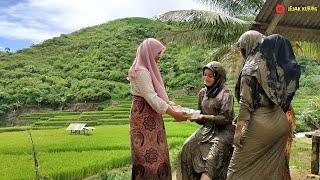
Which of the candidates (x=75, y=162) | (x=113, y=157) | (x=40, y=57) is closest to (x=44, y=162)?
(x=75, y=162)

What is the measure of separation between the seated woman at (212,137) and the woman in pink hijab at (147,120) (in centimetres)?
54

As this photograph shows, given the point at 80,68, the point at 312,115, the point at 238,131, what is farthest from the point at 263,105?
the point at 80,68

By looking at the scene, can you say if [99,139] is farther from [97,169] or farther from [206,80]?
[206,80]

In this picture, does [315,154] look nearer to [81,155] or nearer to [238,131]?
[238,131]

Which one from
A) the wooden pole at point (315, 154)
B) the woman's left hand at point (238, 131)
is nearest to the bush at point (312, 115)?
the wooden pole at point (315, 154)

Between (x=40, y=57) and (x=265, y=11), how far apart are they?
37725mm

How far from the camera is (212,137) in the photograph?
3.67m

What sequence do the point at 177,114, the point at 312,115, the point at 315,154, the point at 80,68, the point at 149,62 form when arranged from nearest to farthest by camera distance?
the point at 149,62, the point at 177,114, the point at 315,154, the point at 312,115, the point at 80,68

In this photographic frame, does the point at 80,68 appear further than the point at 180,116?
Yes

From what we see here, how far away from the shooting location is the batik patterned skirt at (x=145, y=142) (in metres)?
3.17

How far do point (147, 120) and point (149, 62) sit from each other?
A: 0.41m

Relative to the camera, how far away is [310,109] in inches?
629

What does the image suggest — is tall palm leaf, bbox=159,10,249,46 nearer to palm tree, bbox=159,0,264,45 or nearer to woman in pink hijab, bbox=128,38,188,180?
palm tree, bbox=159,0,264,45

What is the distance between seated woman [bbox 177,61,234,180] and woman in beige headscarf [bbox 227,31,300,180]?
461mm
